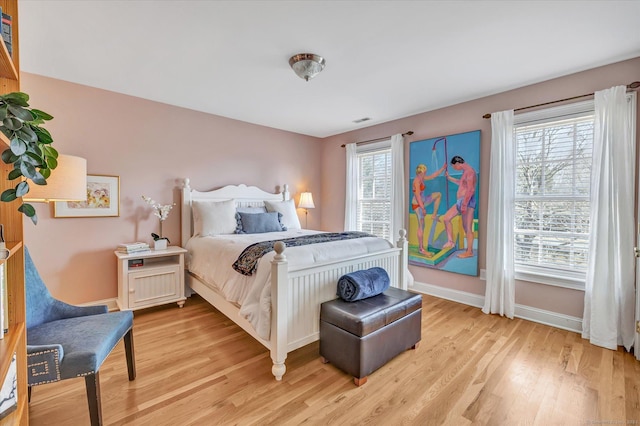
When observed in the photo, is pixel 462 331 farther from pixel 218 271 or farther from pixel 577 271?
pixel 218 271

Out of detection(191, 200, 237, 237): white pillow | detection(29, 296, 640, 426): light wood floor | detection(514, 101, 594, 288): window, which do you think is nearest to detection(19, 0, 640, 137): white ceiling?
detection(514, 101, 594, 288): window

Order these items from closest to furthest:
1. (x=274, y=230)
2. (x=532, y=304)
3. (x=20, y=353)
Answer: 1. (x=20, y=353)
2. (x=532, y=304)
3. (x=274, y=230)

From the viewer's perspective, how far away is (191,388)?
6.06ft

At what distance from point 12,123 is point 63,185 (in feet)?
3.89

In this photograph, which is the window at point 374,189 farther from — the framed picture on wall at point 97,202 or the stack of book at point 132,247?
the framed picture on wall at point 97,202

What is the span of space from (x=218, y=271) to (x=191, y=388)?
1.01 meters

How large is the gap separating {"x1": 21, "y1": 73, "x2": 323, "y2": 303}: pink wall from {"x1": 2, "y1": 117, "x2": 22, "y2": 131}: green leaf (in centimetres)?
263

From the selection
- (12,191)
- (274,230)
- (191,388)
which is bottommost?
(191,388)

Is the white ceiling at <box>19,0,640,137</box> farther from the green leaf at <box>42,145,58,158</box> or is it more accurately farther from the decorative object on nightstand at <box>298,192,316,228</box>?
the decorative object on nightstand at <box>298,192,316,228</box>

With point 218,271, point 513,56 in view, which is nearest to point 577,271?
point 513,56

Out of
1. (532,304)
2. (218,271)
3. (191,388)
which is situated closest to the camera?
(191,388)

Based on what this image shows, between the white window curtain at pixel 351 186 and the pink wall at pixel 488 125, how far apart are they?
271mm

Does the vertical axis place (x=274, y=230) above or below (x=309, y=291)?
above

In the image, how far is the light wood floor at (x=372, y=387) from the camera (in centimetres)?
161
